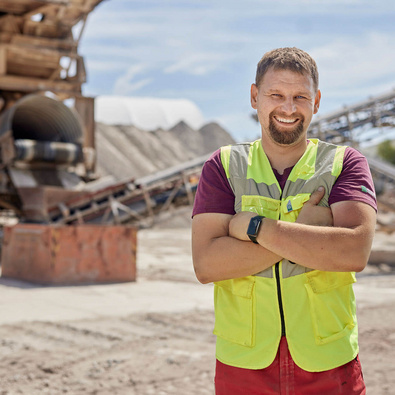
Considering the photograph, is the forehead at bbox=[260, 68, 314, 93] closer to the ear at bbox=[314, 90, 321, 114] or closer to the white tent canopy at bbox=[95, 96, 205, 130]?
the ear at bbox=[314, 90, 321, 114]

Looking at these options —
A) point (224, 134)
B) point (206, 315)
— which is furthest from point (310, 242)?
point (224, 134)

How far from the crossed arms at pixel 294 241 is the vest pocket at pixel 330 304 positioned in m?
0.06

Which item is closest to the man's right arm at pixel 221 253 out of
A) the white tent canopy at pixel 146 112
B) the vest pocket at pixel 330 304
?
the vest pocket at pixel 330 304

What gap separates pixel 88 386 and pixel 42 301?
10.9 feet

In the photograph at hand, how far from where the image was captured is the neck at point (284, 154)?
6.61 ft

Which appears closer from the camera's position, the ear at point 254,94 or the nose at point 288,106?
the nose at point 288,106

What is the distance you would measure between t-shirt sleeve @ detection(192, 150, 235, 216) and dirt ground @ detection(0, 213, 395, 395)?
239 cm

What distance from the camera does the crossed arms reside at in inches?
72.4

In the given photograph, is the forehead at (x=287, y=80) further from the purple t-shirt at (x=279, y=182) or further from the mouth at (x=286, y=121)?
the purple t-shirt at (x=279, y=182)

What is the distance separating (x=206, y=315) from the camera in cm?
662

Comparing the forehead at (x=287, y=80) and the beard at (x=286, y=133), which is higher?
the forehead at (x=287, y=80)

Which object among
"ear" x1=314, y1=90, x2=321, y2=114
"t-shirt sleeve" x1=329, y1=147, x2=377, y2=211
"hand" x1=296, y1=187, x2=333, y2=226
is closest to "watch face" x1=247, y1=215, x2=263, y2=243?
"hand" x1=296, y1=187, x2=333, y2=226

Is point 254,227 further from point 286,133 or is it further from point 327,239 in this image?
point 286,133

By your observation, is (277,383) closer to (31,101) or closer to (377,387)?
(377,387)
